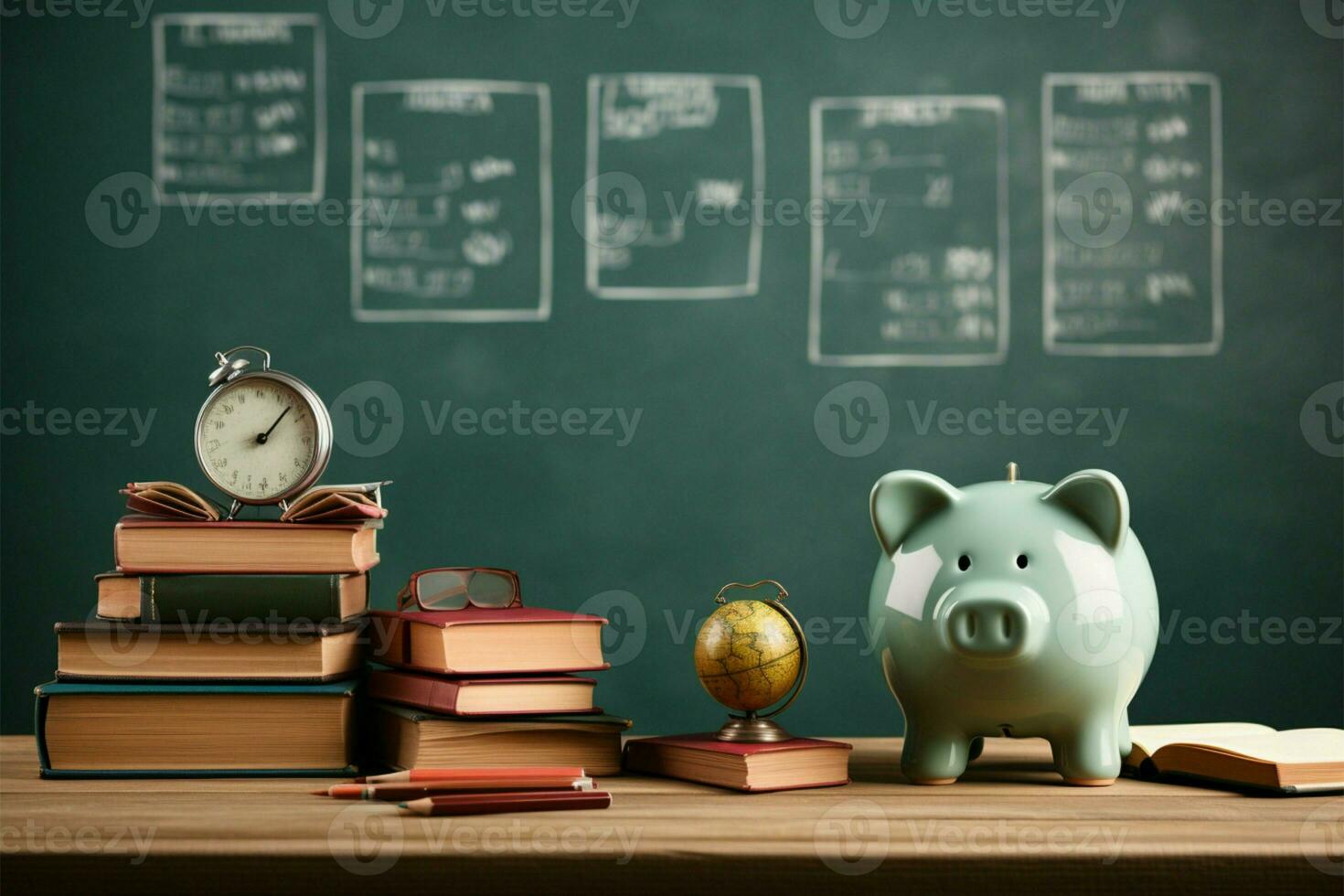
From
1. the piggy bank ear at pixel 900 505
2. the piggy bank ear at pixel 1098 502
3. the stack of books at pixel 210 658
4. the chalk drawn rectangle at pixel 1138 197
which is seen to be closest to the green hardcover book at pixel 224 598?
the stack of books at pixel 210 658

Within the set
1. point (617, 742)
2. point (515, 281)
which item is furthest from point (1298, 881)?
point (515, 281)

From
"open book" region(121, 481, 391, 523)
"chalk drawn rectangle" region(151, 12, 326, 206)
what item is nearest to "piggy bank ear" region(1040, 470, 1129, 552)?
"open book" region(121, 481, 391, 523)

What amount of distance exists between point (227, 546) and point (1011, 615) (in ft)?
2.71

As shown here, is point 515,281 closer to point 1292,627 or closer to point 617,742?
point 617,742

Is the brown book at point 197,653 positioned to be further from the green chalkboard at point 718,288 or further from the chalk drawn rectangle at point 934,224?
the chalk drawn rectangle at point 934,224

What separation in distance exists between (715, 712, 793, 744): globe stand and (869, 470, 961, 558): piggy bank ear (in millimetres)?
225

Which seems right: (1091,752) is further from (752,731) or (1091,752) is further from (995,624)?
(752,731)

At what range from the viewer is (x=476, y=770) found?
119 cm

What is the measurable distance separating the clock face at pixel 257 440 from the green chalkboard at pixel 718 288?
61cm

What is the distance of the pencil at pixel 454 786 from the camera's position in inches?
45.1

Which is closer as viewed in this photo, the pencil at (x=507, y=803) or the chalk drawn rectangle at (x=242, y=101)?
the pencil at (x=507, y=803)

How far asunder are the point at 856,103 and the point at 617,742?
1197 mm

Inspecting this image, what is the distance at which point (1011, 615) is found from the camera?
116 centimetres

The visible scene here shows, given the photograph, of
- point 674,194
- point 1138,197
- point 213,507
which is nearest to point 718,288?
point 674,194
